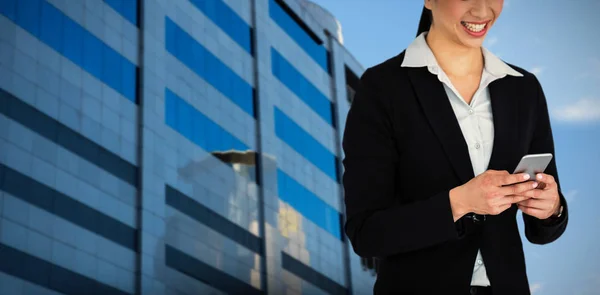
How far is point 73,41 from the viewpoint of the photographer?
35031 millimetres

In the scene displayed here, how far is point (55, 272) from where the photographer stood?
31.7 meters

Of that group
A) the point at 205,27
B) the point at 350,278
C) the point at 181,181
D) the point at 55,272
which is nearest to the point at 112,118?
the point at 181,181

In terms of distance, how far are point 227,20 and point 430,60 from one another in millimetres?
44886

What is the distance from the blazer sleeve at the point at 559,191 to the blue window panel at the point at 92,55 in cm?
3352

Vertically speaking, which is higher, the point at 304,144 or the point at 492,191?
the point at 304,144

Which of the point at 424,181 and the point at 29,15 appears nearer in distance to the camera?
the point at 424,181

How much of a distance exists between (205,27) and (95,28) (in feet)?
31.2

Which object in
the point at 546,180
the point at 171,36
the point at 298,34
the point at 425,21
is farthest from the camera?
the point at 298,34

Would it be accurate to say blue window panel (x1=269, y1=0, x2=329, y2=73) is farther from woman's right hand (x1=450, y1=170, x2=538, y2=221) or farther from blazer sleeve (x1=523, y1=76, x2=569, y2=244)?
woman's right hand (x1=450, y1=170, x2=538, y2=221)

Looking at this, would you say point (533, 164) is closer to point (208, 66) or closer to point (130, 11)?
point (130, 11)

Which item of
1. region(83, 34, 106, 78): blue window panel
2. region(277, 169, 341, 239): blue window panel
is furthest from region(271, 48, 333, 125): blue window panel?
region(83, 34, 106, 78): blue window panel

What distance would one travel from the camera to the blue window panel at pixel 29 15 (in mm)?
32844

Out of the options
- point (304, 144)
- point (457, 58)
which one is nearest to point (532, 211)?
→ point (457, 58)

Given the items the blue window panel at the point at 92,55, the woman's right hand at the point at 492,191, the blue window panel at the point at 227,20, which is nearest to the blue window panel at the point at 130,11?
the blue window panel at the point at 92,55
